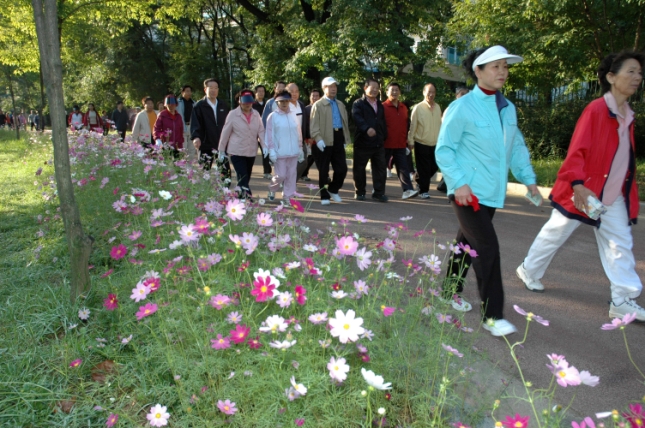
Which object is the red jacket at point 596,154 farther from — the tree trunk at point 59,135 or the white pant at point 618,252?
the tree trunk at point 59,135

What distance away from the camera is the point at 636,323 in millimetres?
4289

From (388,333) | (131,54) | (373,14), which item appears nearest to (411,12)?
(373,14)

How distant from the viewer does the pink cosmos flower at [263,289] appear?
8.36ft

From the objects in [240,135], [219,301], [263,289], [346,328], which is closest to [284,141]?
[240,135]

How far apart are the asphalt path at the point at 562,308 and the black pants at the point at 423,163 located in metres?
1.33

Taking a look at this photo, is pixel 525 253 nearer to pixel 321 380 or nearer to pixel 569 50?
pixel 321 380

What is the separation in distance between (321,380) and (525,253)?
458cm

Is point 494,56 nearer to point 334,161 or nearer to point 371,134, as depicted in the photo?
point 371,134

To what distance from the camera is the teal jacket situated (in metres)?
3.88

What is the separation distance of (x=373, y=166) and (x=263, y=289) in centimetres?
728

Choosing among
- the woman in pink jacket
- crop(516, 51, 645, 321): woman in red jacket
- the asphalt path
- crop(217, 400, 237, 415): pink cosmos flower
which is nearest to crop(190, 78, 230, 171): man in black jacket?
the woman in pink jacket

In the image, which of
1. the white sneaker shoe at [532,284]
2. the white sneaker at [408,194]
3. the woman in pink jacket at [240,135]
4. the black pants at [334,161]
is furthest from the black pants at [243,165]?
the white sneaker shoe at [532,284]

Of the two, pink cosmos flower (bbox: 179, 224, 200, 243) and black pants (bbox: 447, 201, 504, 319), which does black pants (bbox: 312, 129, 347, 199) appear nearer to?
black pants (bbox: 447, 201, 504, 319)

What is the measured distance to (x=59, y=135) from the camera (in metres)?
3.62
